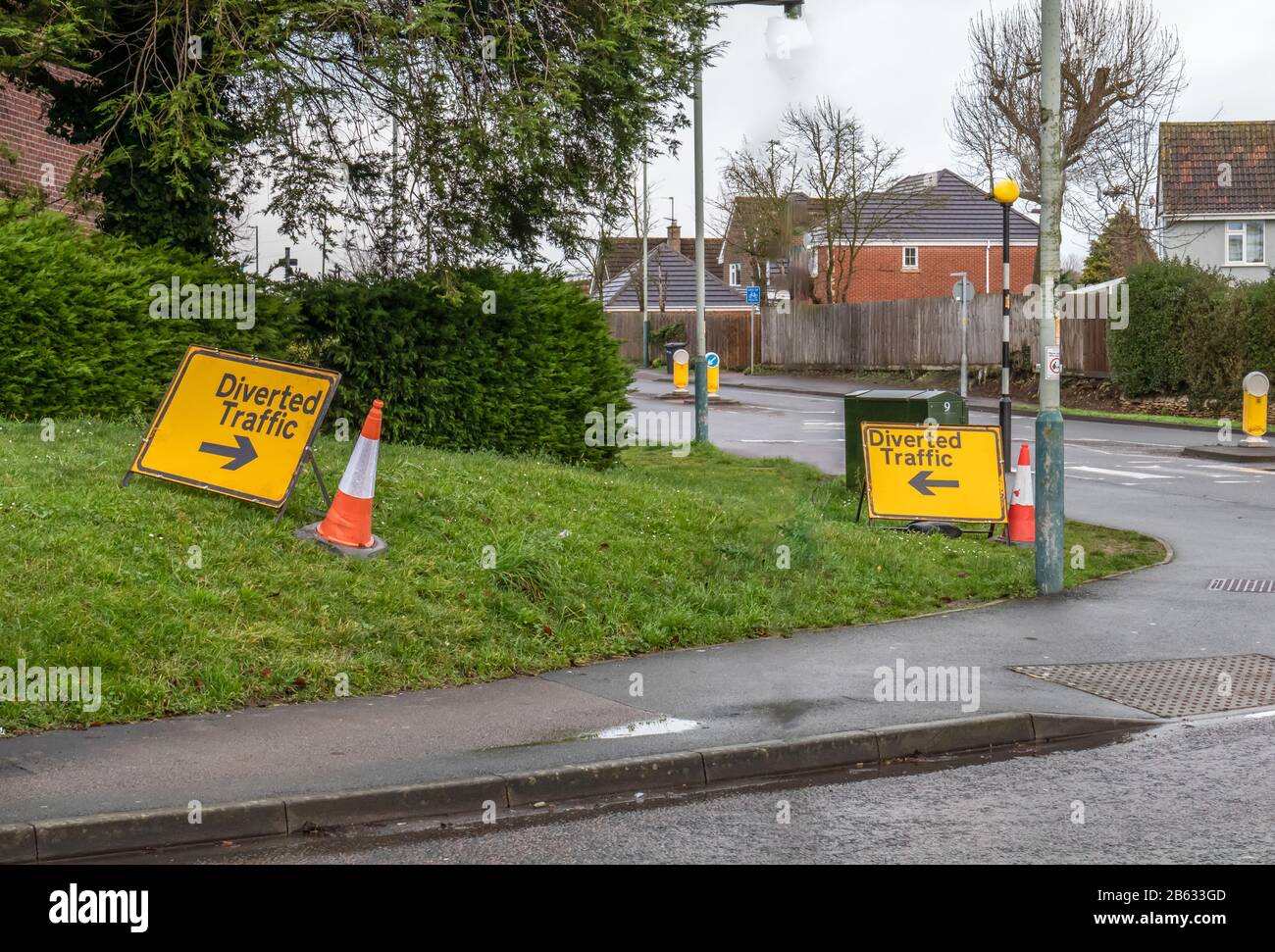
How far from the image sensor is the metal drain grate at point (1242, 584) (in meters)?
12.0

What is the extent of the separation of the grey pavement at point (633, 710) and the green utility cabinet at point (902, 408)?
284cm

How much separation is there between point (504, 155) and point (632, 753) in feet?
28.5

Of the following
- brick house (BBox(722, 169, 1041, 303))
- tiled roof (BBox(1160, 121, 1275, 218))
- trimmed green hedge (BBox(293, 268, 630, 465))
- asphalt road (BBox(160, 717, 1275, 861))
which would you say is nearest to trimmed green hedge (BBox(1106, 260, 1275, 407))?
tiled roof (BBox(1160, 121, 1275, 218))

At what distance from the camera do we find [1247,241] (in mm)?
48531

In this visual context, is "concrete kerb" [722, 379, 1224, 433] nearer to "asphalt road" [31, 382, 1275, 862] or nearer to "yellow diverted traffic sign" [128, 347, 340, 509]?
"asphalt road" [31, 382, 1275, 862]

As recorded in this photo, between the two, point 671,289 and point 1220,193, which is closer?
point 1220,193

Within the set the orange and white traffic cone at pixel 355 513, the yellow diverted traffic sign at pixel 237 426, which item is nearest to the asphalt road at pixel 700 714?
the orange and white traffic cone at pixel 355 513

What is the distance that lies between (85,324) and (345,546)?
15.1 feet

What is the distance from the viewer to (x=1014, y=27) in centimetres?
4962

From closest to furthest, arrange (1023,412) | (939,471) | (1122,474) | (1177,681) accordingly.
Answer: (1177,681)
(939,471)
(1122,474)
(1023,412)

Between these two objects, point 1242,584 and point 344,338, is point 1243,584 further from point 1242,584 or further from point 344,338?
point 344,338

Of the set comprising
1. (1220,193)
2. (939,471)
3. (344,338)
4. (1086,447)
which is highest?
(1220,193)

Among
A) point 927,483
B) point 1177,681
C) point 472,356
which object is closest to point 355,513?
point 1177,681

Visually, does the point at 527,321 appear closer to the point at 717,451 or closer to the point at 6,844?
the point at 717,451
